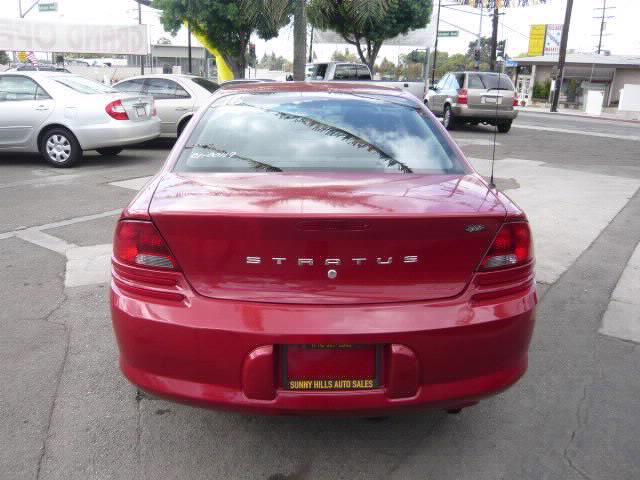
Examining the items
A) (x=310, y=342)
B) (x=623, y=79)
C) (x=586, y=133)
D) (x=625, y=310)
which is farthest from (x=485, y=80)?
(x=623, y=79)

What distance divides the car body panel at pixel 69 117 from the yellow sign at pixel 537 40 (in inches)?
1970

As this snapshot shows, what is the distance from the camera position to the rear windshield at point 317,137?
9.74 ft

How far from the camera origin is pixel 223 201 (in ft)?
7.84

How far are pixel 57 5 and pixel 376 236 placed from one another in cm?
5602

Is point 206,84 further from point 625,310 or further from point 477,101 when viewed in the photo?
point 625,310

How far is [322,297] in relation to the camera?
2273mm

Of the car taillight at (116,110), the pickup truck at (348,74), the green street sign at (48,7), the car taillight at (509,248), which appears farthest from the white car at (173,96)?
the green street sign at (48,7)

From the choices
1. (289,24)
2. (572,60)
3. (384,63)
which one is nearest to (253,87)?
(289,24)

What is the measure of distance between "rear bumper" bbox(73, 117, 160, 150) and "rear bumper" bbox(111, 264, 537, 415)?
7991 mm

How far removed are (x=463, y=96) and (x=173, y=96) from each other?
924 cm

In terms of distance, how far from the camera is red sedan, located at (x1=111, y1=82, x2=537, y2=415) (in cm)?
224

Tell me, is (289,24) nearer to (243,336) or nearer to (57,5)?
(243,336)

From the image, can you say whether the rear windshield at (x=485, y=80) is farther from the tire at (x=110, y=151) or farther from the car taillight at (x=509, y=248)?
the car taillight at (x=509, y=248)

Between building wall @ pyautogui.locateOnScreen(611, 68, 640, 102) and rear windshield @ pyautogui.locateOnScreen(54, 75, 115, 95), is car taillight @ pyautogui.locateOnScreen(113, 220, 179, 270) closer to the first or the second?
rear windshield @ pyautogui.locateOnScreen(54, 75, 115, 95)
